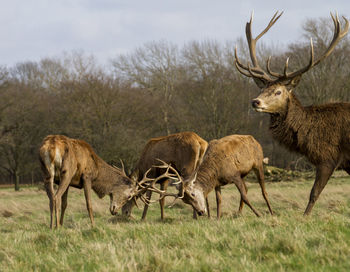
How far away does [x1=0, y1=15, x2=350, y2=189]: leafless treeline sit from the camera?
999 inches

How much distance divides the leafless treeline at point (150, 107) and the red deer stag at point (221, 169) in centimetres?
1686

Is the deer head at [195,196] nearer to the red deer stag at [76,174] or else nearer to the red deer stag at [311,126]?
the red deer stag at [76,174]

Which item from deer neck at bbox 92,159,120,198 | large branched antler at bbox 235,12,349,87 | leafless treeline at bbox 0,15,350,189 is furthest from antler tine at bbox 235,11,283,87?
leafless treeline at bbox 0,15,350,189

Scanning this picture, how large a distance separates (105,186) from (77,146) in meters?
1.05

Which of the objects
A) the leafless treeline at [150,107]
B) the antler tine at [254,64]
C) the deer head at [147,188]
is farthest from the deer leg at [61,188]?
the leafless treeline at [150,107]

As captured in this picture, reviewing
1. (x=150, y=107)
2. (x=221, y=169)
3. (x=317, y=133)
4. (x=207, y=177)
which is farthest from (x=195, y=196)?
(x=150, y=107)

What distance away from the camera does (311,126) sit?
277 inches

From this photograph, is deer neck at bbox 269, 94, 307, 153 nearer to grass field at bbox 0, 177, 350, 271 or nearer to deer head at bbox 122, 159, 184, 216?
grass field at bbox 0, 177, 350, 271

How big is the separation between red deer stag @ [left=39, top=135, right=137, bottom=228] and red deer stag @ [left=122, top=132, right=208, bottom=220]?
380 millimetres

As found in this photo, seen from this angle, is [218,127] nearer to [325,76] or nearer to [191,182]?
[325,76]

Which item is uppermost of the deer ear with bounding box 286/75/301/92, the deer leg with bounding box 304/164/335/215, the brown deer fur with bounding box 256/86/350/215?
the deer ear with bounding box 286/75/301/92

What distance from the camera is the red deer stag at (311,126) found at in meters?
6.77

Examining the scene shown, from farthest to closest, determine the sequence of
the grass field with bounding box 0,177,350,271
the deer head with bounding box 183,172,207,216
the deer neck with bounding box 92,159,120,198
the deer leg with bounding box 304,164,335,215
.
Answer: the deer neck with bounding box 92,159,120,198
the deer head with bounding box 183,172,207,216
the deer leg with bounding box 304,164,335,215
the grass field with bounding box 0,177,350,271

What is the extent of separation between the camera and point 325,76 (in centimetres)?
2491
